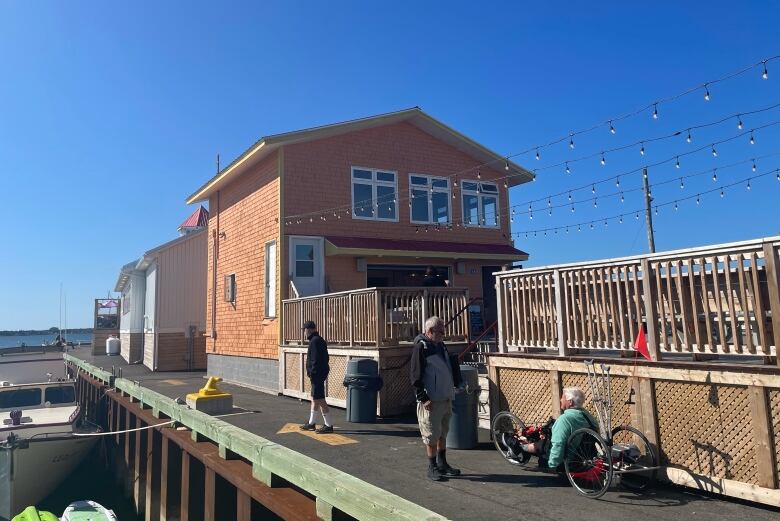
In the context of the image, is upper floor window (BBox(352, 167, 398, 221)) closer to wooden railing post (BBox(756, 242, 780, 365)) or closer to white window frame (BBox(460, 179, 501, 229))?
white window frame (BBox(460, 179, 501, 229))

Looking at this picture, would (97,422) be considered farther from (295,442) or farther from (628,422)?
(628,422)

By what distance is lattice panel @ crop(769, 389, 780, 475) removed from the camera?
476cm

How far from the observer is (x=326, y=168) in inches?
587

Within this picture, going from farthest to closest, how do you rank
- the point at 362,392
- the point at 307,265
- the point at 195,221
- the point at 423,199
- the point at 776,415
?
the point at 195,221 → the point at 423,199 → the point at 307,265 → the point at 362,392 → the point at 776,415

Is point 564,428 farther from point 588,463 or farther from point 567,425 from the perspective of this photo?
point 588,463

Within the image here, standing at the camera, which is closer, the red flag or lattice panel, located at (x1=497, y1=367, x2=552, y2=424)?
the red flag

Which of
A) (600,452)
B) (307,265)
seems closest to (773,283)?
(600,452)

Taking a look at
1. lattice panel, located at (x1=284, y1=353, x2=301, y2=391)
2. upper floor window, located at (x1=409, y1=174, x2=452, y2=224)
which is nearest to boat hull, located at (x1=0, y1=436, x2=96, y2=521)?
lattice panel, located at (x1=284, y1=353, x2=301, y2=391)

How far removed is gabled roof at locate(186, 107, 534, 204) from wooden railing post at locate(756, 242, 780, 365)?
37.4ft

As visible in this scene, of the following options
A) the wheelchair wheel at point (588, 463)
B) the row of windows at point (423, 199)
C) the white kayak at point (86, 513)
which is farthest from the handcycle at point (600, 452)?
the row of windows at point (423, 199)

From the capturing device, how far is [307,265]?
1438 cm

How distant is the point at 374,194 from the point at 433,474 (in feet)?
34.2

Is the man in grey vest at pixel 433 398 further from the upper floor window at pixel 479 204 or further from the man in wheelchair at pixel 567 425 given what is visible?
the upper floor window at pixel 479 204

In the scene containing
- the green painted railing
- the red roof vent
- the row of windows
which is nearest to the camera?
the green painted railing
